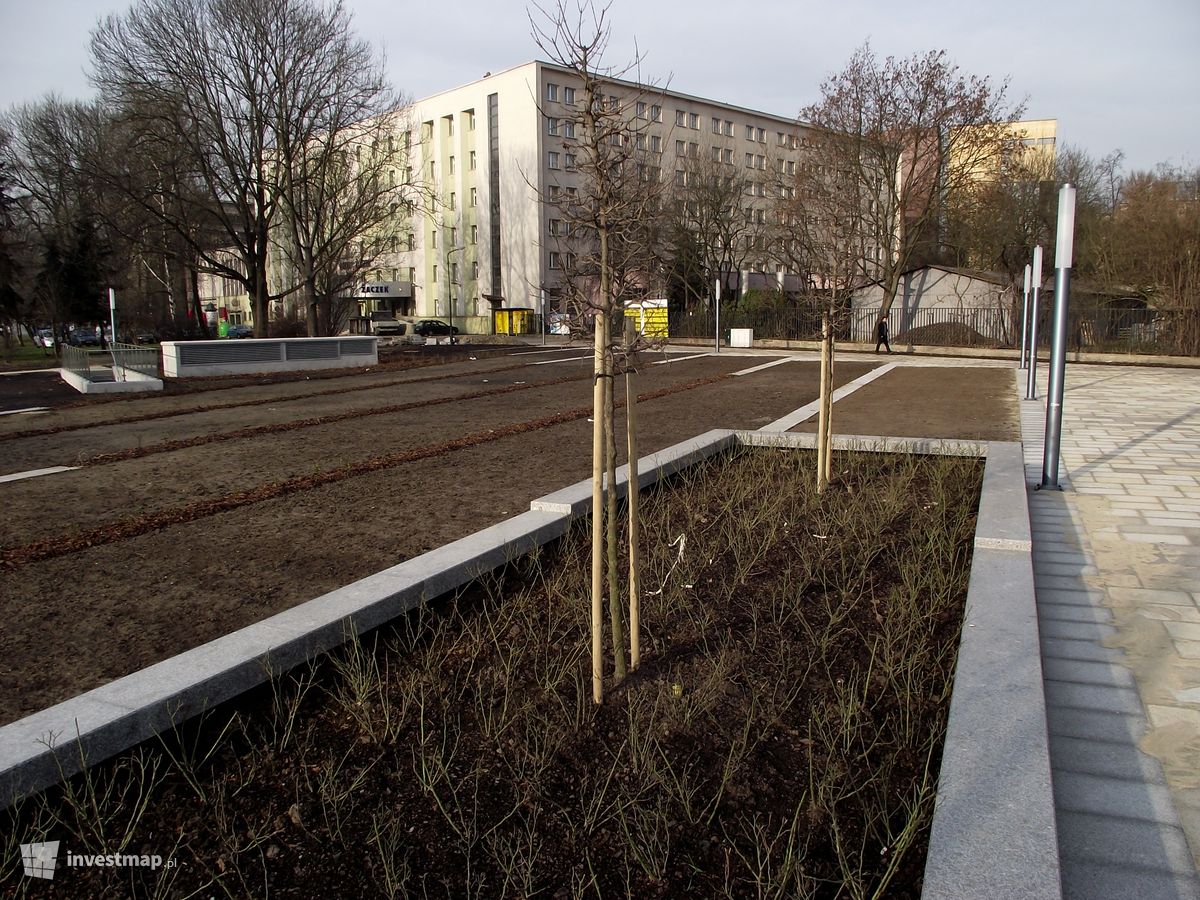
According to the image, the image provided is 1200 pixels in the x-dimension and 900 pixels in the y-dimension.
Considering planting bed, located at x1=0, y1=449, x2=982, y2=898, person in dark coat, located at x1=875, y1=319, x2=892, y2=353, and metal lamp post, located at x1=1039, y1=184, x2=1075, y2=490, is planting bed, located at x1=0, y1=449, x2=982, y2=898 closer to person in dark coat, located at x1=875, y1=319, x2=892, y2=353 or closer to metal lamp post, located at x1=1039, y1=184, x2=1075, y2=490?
metal lamp post, located at x1=1039, y1=184, x2=1075, y2=490

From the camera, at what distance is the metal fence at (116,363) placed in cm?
1928

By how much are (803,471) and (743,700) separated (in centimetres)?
404

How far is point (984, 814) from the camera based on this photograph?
92.3 inches

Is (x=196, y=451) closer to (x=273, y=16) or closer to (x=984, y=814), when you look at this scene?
(x=984, y=814)

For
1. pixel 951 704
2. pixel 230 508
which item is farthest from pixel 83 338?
pixel 951 704

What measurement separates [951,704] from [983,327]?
110ft

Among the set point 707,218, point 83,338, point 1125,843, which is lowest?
point 1125,843

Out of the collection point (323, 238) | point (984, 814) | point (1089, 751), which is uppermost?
point (323, 238)

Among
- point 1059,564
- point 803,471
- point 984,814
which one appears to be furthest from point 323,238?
point 984,814

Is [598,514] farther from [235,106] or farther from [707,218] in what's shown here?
[707,218]

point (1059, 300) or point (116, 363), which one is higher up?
point (1059, 300)

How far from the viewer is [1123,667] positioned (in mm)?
3830

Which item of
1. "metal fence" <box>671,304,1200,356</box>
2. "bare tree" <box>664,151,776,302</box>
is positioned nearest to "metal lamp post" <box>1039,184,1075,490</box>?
"metal fence" <box>671,304,1200,356</box>

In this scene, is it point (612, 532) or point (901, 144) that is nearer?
point (612, 532)
